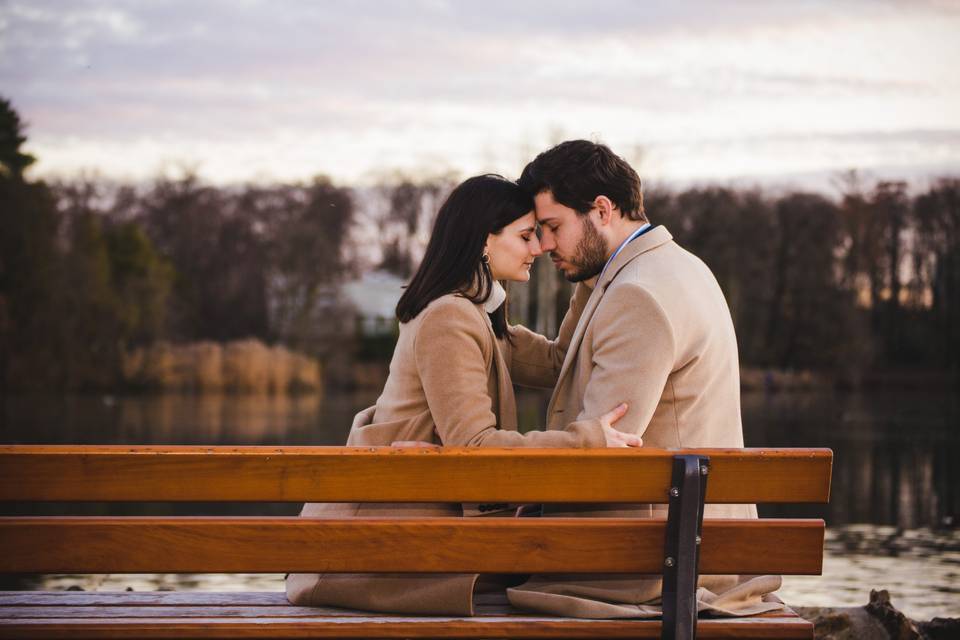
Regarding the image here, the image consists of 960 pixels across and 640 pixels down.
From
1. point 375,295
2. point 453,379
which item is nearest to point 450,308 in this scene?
point 453,379

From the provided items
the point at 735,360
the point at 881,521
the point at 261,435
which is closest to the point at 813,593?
the point at 881,521

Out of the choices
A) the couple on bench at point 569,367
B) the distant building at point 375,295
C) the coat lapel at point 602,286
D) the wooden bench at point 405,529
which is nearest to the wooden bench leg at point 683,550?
the wooden bench at point 405,529

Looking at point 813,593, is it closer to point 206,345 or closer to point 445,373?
point 445,373

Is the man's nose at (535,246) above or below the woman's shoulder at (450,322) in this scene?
above

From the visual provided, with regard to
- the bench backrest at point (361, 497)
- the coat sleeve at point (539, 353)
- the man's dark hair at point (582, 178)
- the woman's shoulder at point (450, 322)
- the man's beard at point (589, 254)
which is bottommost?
the bench backrest at point (361, 497)

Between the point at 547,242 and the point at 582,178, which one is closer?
the point at 582,178

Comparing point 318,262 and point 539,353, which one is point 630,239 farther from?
point 318,262

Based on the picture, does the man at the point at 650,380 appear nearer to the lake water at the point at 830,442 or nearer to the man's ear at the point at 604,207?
the man's ear at the point at 604,207

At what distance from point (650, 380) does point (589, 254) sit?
0.84 metres

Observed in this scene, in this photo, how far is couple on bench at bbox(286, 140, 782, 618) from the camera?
3.50 meters

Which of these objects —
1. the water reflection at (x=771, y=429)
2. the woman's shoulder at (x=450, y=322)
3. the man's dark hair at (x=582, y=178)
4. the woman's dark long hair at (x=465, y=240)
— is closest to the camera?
the woman's shoulder at (x=450, y=322)

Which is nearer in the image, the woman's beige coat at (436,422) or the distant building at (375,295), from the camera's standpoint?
the woman's beige coat at (436,422)

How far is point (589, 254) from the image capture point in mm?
4332

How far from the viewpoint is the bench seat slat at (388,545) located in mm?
3178
